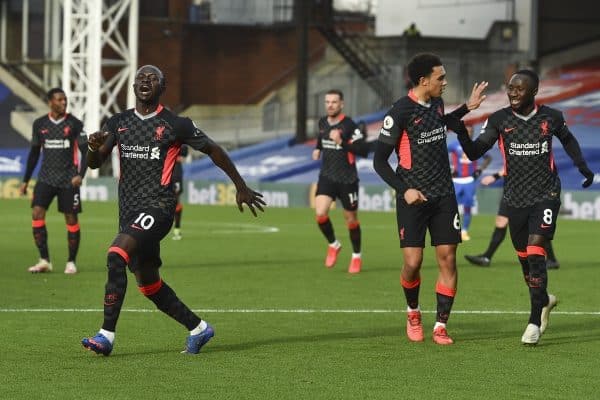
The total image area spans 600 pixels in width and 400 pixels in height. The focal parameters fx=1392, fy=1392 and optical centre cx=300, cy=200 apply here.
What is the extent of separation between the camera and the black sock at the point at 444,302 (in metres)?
11.3

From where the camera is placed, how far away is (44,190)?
1769 centimetres

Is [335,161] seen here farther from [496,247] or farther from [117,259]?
[117,259]

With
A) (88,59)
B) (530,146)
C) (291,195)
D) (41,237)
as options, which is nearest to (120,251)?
A: (530,146)

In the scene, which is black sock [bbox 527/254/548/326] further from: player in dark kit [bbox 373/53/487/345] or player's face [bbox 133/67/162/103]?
player's face [bbox 133/67/162/103]

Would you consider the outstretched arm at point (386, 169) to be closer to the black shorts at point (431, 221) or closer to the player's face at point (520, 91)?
the black shorts at point (431, 221)

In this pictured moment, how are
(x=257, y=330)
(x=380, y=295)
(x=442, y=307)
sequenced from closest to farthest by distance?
(x=442, y=307) < (x=257, y=330) < (x=380, y=295)

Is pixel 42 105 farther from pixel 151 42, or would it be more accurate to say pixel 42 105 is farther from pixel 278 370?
pixel 278 370

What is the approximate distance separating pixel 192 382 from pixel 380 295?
646 centimetres

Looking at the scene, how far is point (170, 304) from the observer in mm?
10578

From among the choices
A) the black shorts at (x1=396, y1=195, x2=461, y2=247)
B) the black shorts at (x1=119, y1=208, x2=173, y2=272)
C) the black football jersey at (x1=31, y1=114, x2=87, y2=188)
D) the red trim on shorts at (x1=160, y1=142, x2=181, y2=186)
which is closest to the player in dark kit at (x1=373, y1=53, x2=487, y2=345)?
the black shorts at (x1=396, y1=195, x2=461, y2=247)

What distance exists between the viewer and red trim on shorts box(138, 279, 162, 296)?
10.5 metres

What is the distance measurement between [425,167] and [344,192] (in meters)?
7.63

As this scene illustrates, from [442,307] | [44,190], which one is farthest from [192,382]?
[44,190]

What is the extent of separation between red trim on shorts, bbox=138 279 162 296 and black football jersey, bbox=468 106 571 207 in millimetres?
2994
